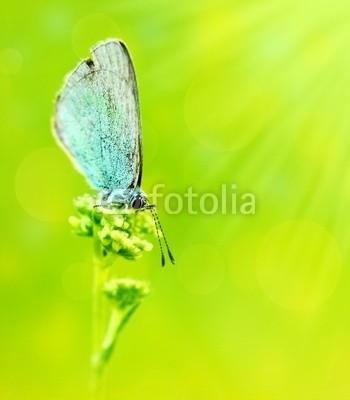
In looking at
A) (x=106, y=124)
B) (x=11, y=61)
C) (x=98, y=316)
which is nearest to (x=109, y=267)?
(x=98, y=316)

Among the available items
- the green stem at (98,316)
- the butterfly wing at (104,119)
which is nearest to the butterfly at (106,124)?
the butterfly wing at (104,119)

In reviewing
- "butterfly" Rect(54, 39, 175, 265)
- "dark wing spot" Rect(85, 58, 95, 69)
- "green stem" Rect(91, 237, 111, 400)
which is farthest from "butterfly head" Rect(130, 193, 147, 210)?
"dark wing spot" Rect(85, 58, 95, 69)

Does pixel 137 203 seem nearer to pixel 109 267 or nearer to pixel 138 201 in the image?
pixel 138 201

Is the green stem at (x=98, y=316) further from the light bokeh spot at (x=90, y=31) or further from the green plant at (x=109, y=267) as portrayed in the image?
the light bokeh spot at (x=90, y=31)

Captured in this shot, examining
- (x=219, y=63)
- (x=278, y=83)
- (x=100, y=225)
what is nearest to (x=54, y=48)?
(x=219, y=63)

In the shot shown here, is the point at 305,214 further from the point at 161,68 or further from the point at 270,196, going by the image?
the point at 161,68

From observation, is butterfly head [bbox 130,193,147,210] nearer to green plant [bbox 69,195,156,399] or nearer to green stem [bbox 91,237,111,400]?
green plant [bbox 69,195,156,399]
